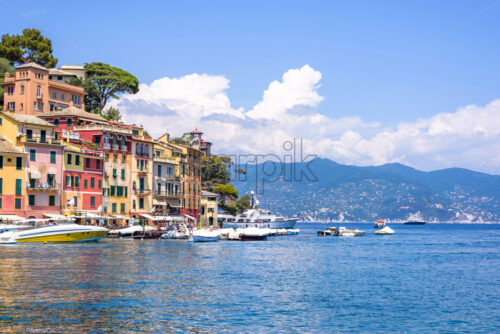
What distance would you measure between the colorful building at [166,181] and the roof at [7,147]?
26297mm

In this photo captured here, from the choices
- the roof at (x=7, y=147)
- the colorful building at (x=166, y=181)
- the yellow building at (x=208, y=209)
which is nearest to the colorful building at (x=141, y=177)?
the colorful building at (x=166, y=181)

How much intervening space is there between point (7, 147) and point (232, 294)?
49.6m

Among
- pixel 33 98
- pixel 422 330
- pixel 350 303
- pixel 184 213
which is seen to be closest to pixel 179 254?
pixel 350 303

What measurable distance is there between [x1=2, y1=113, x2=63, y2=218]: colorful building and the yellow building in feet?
143

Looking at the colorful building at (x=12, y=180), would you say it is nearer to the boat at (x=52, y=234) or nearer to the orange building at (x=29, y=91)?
the boat at (x=52, y=234)

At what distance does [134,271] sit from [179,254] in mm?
17254

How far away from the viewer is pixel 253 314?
97.2ft

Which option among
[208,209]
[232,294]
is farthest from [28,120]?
[232,294]

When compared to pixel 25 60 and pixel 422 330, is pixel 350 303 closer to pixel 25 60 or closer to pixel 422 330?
pixel 422 330

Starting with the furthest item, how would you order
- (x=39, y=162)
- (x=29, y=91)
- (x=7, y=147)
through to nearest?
(x=29, y=91), (x=39, y=162), (x=7, y=147)

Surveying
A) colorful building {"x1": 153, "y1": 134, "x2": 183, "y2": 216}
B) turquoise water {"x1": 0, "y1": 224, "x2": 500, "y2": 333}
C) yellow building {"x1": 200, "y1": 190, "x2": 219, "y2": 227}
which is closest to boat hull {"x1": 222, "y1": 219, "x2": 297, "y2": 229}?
yellow building {"x1": 200, "y1": 190, "x2": 219, "y2": 227}

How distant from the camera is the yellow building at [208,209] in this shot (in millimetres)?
119562

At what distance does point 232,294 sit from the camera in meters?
35.9

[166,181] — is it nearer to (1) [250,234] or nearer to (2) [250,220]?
(1) [250,234]
